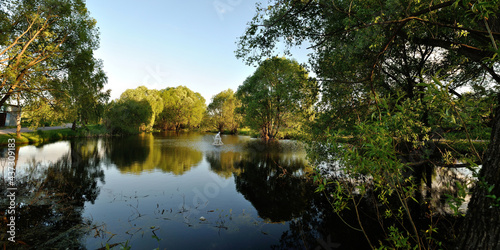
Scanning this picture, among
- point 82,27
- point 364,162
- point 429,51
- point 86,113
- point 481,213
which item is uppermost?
point 82,27

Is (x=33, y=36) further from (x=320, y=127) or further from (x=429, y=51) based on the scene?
(x=429, y=51)

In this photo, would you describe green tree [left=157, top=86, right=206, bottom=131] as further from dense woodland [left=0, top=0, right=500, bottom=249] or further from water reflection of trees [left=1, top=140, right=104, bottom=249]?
water reflection of trees [left=1, top=140, right=104, bottom=249]

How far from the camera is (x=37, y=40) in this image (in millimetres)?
17156

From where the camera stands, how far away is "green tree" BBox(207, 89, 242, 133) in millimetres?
65812

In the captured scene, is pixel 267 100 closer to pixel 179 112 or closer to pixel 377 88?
pixel 377 88

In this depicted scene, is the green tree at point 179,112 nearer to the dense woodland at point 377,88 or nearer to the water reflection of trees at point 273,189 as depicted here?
the dense woodland at point 377,88

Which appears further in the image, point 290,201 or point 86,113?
point 86,113

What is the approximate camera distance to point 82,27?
63.0ft

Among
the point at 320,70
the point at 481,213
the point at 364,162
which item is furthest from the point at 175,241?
the point at 320,70

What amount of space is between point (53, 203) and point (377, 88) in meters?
16.2

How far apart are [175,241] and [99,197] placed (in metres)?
6.48

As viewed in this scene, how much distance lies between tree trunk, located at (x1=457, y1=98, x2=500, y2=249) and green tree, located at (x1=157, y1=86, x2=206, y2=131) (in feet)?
249

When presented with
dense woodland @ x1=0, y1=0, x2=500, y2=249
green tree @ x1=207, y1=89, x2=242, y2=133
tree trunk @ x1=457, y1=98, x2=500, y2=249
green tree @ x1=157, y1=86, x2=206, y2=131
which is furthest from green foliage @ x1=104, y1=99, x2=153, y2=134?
tree trunk @ x1=457, y1=98, x2=500, y2=249

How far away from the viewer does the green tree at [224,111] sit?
216ft
